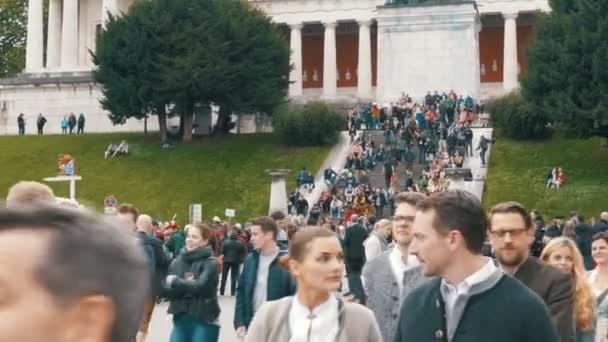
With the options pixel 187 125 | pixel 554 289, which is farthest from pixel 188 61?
pixel 554 289

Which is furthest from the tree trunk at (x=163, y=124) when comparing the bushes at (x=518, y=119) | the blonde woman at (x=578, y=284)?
the blonde woman at (x=578, y=284)

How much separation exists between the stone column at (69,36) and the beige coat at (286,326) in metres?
70.8

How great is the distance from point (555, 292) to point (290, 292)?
4.07 meters

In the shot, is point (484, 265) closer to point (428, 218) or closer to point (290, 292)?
point (428, 218)

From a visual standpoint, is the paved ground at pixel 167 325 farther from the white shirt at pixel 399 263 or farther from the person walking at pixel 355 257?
the white shirt at pixel 399 263

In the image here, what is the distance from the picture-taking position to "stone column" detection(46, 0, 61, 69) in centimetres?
7781

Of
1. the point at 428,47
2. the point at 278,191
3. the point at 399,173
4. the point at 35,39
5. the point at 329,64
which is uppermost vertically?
the point at 35,39

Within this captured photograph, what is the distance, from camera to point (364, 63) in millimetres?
74438

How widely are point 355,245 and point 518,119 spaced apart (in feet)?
129

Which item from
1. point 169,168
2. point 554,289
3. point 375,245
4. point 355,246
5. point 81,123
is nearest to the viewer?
point 554,289

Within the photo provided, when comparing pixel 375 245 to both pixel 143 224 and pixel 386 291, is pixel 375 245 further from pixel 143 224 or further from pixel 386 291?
pixel 386 291

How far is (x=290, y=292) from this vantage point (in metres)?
11.1

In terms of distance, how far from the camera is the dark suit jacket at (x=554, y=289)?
7340 millimetres

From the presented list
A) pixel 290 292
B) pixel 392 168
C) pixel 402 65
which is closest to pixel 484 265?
pixel 290 292
